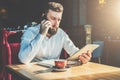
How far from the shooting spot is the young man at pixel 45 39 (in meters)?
2.79

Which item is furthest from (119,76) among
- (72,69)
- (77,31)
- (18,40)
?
(77,31)

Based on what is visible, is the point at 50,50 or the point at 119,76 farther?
the point at 50,50

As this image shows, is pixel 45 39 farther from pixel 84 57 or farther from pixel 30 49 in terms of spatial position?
pixel 84 57

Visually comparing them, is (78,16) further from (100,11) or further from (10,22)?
(10,22)

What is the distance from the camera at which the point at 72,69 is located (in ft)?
7.86

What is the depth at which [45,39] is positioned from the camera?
10.2 ft

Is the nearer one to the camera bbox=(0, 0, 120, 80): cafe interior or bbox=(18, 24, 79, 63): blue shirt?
bbox=(18, 24, 79, 63): blue shirt

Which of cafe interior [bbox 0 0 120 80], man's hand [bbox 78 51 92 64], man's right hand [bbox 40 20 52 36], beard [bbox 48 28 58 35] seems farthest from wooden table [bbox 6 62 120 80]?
cafe interior [bbox 0 0 120 80]

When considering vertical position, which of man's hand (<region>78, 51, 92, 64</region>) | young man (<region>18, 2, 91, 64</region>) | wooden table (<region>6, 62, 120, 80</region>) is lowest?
wooden table (<region>6, 62, 120, 80</region>)

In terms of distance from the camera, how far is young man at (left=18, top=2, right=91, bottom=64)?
279cm

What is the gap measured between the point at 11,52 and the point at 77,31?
15.7 feet

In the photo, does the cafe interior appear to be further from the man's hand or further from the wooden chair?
the man's hand

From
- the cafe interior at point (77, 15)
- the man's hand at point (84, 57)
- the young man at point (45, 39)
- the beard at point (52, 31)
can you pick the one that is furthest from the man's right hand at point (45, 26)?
the cafe interior at point (77, 15)

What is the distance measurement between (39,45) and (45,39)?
22 cm
